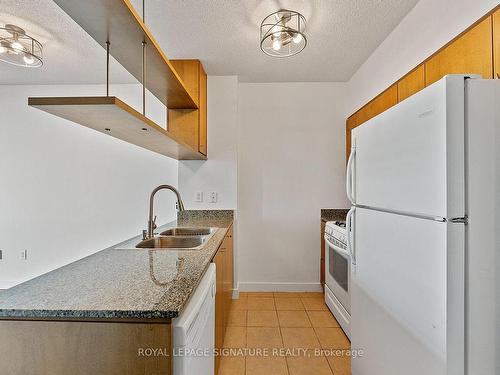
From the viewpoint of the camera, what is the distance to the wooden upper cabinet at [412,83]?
69.5 inches

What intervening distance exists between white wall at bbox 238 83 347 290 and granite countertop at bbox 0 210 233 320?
1870 mm

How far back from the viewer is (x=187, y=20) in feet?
6.79

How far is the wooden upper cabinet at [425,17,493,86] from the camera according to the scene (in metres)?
1.25

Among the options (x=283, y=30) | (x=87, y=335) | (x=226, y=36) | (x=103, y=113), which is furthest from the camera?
(x=226, y=36)

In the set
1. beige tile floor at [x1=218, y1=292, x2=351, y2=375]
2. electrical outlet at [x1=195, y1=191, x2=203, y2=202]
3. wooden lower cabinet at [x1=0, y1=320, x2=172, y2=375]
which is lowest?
beige tile floor at [x1=218, y1=292, x2=351, y2=375]

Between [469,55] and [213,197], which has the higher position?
[469,55]

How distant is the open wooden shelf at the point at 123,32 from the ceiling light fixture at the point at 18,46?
1.13 m

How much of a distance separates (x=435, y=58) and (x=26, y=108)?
4211 millimetres

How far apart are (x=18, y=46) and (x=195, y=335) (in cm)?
267

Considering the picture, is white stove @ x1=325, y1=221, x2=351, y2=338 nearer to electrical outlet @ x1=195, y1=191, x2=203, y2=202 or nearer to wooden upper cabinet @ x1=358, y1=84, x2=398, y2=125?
wooden upper cabinet @ x1=358, y1=84, x2=398, y2=125

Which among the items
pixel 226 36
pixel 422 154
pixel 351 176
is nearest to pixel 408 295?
pixel 422 154

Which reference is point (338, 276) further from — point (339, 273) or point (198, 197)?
point (198, 197)

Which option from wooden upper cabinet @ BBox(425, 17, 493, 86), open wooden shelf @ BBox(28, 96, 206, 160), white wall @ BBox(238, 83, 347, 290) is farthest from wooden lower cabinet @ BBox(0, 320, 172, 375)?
white wall @ BBox(238, 83, 347, 290)

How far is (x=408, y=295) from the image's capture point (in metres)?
1.12
